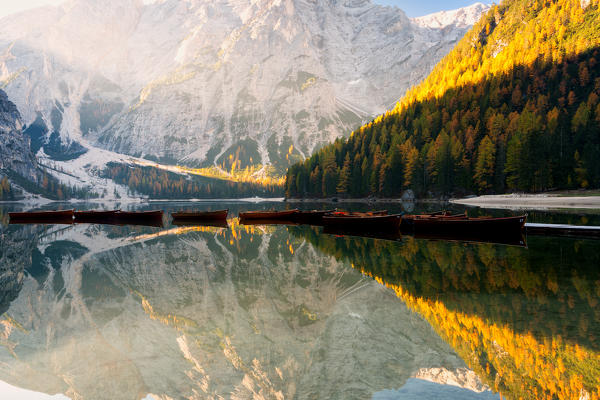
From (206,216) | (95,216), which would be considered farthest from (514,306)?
(95,216)

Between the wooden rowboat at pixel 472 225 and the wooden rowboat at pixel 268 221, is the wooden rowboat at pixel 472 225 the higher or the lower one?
the higher one

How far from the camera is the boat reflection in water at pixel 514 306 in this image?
820cm

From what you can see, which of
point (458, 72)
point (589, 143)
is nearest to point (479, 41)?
point (458, 72)

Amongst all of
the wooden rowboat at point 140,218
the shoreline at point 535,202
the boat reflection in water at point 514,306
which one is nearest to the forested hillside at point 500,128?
the shoreline at point 535,202

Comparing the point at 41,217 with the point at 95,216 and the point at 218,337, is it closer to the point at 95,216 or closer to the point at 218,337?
the point at 95,216

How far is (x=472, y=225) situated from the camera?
31.9 meters

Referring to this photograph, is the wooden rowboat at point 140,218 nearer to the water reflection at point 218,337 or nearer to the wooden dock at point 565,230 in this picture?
the water reflection at point 218,337

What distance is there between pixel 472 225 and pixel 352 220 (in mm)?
13716

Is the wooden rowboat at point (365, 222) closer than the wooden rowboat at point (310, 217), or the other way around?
the wooden rowboat at point (365, 222)

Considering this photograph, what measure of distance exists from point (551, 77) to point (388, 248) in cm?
11897

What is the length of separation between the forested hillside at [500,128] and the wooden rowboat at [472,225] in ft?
213

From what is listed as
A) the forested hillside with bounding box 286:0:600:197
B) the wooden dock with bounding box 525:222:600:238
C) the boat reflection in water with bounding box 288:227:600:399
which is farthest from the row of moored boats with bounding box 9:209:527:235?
the forested hillside with bounding box 286:0:600:197

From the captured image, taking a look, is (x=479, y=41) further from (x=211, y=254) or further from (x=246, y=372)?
(x=246, y=372)

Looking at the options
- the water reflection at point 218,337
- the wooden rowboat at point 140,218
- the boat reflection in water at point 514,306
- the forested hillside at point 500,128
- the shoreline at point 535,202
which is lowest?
the water reflection at point 218,337
